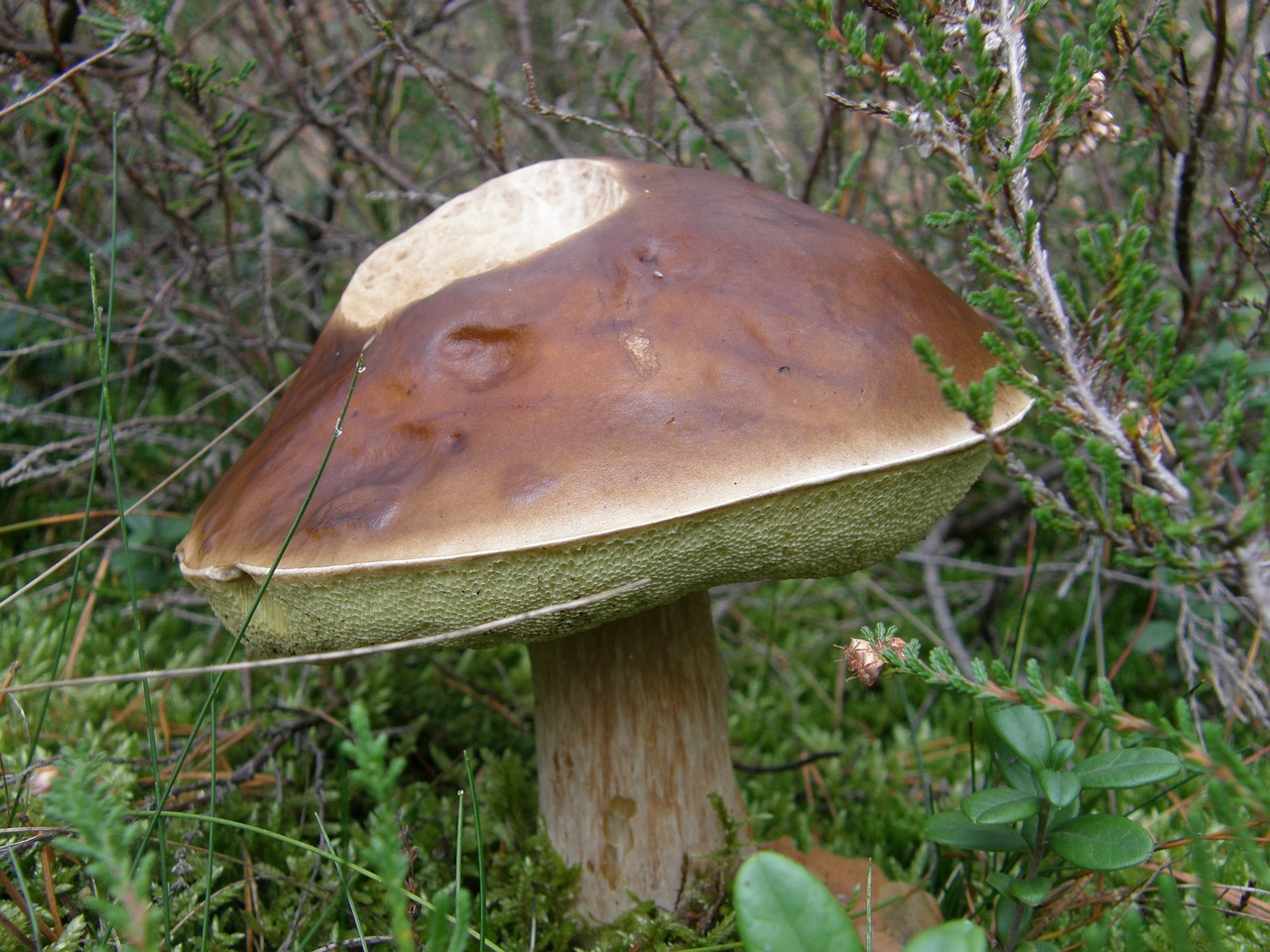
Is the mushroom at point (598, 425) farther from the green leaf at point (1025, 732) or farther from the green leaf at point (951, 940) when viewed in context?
the green leaf at point (951, 940)

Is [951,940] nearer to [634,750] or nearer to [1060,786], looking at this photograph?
[1060,786]

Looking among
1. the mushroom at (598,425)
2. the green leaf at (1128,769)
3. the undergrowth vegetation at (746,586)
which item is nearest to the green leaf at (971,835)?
the undergrowth vegetation at (746,586)

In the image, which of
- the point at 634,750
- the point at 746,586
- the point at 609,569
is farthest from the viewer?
the point at 746,586

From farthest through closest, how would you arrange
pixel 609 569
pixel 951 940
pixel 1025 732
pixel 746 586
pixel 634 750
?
pixel 746 586, pixel 634 750, pixel 1025 732, pixel 609 569, pixel 951 940

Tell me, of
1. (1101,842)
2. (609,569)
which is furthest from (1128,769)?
(609,569)

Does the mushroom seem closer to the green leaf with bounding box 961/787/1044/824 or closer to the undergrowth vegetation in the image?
the undergrowth vegetation

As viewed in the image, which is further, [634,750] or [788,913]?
[634,750]
